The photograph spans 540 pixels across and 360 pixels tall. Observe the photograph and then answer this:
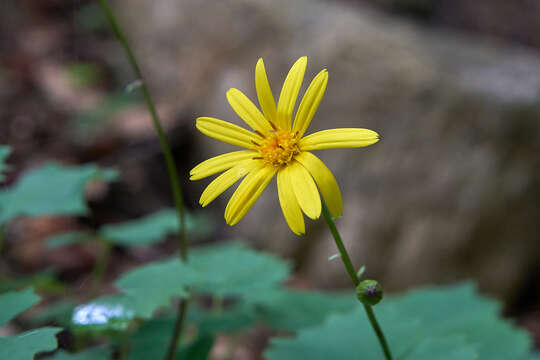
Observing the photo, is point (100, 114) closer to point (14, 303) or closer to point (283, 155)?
point (14, 303)

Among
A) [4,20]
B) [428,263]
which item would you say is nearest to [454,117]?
[428,263]

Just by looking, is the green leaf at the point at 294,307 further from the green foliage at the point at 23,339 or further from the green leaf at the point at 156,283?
the green foliage at the point at 23,339

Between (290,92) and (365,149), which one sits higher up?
(365,149)

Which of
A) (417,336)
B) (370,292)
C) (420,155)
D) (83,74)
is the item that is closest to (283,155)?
(370,292)

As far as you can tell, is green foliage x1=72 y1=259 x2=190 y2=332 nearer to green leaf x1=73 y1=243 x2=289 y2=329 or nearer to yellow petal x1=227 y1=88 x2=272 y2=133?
green leaf x1=73 y1=243 x2=289 y2=329

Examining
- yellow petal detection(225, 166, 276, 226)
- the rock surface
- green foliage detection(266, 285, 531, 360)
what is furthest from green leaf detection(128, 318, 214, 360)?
the rock surface

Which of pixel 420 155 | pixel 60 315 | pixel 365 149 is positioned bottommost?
pixel 60 315

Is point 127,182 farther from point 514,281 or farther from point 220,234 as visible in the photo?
point 514,281
